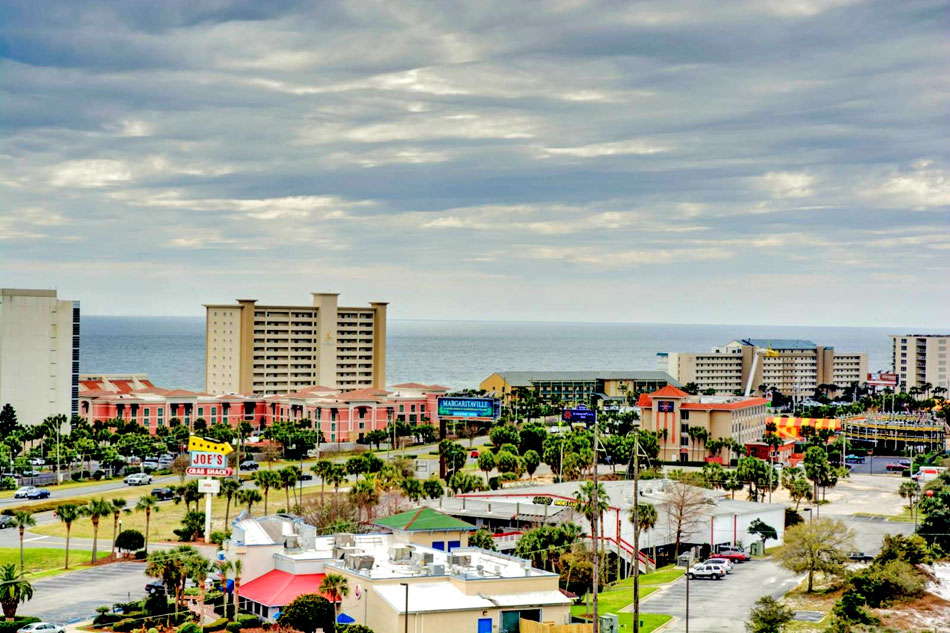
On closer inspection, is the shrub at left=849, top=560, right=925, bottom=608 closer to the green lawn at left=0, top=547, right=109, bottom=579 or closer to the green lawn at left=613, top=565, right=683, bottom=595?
the green lawn at left=613, top=565, right=683, bottom=595

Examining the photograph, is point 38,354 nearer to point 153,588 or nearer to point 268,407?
point 268,407

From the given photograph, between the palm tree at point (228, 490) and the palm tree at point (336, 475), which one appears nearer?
the palm tree at point (228, 490)

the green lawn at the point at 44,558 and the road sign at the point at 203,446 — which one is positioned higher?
the road sign at the point at 203,446

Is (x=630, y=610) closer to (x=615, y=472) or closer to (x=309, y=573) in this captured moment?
(x=309, y=573)

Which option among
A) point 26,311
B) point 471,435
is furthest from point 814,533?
point 26,311

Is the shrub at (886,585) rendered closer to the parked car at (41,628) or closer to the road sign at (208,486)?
the parked car at (41,628)

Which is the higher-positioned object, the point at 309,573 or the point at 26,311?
the point at 26,311

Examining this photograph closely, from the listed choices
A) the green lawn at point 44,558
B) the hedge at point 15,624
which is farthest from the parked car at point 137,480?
the hedge at point 15,624
